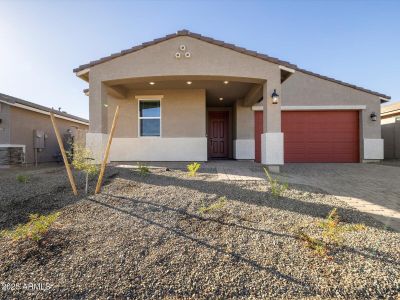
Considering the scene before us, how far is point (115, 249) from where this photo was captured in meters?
1.92

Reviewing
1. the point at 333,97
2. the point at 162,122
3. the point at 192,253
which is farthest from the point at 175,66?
the point at 333,97

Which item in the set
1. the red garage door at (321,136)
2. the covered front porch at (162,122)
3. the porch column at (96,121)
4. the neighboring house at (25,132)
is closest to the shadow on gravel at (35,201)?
the porch column at (96,121)

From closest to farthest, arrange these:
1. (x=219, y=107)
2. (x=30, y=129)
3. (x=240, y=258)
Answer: (x=240, y=258)
(x=30, y=129)
(x=219, y=107)

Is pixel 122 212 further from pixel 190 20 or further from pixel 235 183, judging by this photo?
pixel 190 20

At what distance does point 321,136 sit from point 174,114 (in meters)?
7.00

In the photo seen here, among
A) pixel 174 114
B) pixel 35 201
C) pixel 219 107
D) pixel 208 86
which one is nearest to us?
pixel 35 201

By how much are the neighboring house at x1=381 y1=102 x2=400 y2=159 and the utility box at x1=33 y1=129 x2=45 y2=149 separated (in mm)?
19370

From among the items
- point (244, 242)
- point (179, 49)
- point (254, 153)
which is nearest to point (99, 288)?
point (244, 242)

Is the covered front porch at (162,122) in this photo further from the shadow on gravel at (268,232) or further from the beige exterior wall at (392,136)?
the beige exterior wall at (392,136)

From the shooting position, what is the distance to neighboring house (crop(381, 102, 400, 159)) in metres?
11.2

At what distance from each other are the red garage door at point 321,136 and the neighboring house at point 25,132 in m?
12.4

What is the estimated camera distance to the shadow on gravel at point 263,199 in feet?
9.00

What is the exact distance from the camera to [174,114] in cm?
795

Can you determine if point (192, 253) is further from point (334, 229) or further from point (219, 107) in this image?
point (219, 107)
